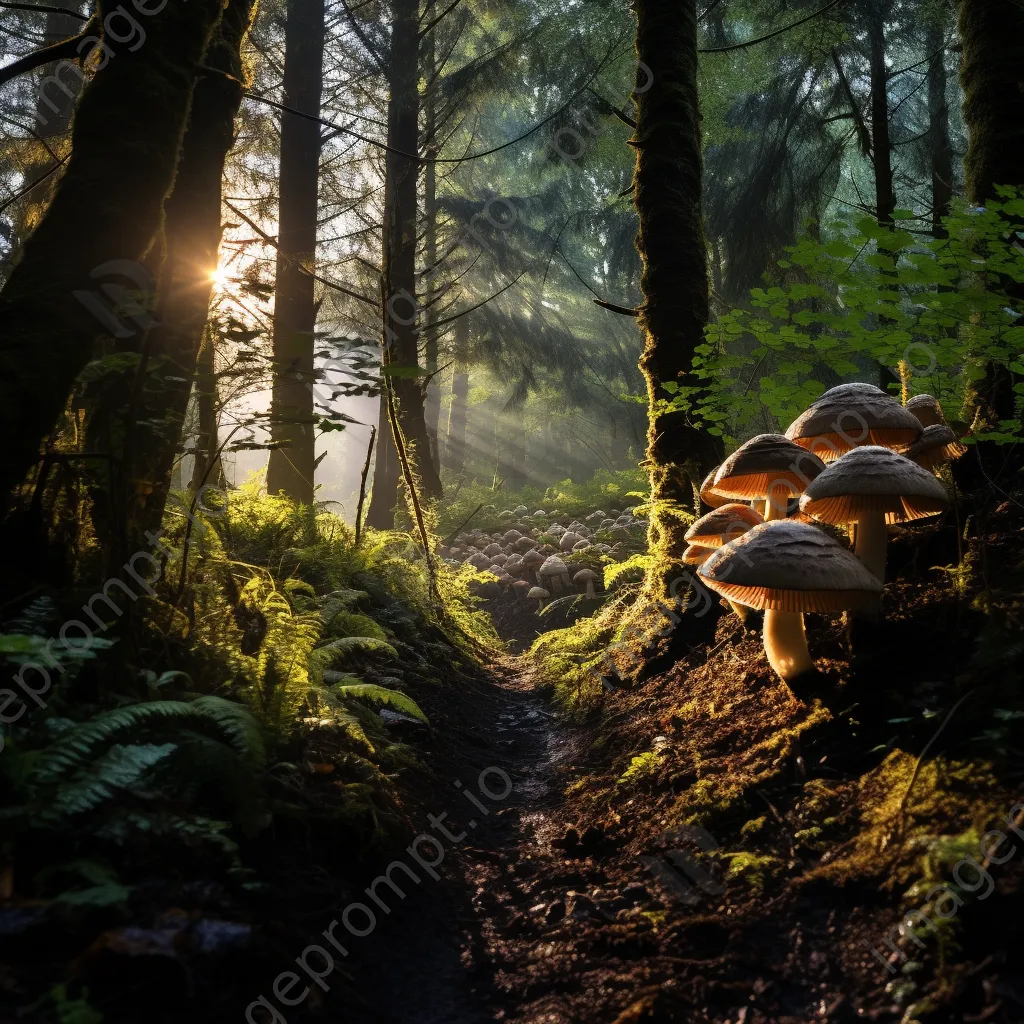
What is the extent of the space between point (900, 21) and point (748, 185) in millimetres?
3063

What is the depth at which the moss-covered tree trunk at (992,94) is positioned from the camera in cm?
426

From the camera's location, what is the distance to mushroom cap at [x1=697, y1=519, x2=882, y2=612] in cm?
235

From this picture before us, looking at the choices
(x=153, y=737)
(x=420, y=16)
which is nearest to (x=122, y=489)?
(x=153, y=737)

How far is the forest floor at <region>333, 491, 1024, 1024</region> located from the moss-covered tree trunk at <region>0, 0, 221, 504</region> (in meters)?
2.13

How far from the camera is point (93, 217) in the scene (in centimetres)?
256

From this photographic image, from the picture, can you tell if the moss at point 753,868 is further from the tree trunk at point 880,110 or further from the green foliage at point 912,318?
the tree trunk at point 880,110

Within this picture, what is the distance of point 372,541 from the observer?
7906mm

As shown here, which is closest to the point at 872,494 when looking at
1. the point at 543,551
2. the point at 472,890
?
the point at 472,890

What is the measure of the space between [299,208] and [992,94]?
7.81m

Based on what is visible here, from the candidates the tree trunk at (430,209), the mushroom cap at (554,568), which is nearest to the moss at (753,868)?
the tree trunk at (430,209)

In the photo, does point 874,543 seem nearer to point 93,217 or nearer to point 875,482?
point 875,482

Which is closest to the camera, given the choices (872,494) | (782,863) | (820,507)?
(782,863)

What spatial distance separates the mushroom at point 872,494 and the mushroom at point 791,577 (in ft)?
0.73

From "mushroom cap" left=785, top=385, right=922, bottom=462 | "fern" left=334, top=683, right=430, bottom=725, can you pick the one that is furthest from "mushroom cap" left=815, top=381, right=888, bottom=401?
"fern" left=334, top=683, right=430, bottom=725
